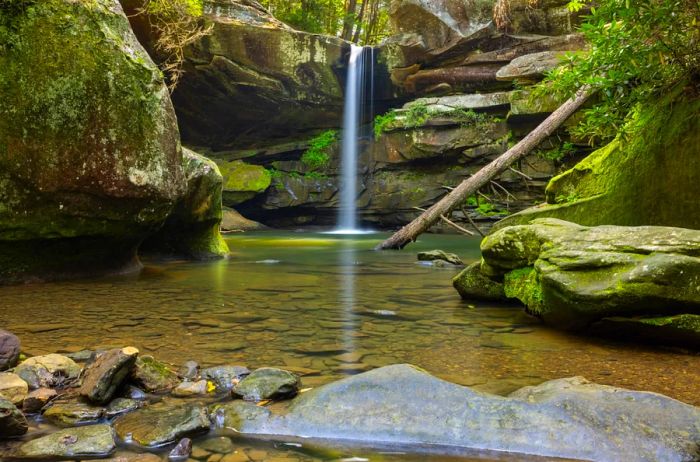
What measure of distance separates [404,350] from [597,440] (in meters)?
1.84

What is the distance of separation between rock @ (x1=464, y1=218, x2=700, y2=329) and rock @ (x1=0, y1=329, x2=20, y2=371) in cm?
401

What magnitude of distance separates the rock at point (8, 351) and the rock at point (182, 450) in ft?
5.44

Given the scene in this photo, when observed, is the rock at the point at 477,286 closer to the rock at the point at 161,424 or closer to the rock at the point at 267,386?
the rock at the point at 267,386

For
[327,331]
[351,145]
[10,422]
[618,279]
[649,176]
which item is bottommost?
[327,331]


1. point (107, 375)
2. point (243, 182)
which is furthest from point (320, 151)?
point (107, 375)

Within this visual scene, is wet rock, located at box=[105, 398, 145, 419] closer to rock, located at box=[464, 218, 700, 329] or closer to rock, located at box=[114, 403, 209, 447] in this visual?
rock, located at box=[114, 403, 209, 447]

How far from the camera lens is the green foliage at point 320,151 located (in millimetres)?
23344

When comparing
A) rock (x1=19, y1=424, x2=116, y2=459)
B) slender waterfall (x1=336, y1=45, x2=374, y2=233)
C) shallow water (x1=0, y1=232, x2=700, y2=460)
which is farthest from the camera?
slender waterfall (x1=336, y1=45, x2=374, y2=233)

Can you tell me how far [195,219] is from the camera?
10.1 meters

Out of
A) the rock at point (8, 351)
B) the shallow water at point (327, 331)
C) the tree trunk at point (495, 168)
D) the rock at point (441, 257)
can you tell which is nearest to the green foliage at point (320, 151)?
the tree trunk at point (495, 168)

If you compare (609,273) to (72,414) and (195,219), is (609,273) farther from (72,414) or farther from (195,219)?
(195,219)

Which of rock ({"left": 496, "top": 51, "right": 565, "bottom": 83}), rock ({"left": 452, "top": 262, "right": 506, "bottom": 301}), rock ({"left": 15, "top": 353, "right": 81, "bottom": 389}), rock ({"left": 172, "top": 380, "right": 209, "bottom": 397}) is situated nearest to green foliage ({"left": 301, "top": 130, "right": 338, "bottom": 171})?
rock ({"left": 496, "top": 51, "right": 565, "bottom": 83})

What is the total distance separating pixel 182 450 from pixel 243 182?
68.4 ft

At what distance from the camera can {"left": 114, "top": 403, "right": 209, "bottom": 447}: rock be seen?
7.77ft
